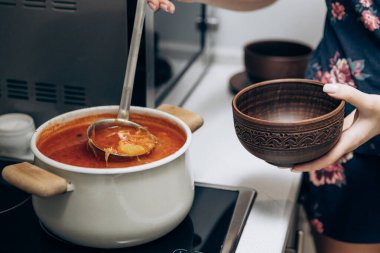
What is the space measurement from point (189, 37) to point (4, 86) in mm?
461

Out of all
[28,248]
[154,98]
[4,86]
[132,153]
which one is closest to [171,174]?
[132,153]

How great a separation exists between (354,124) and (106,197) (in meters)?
0.39

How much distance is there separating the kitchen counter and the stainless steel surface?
0.04ft

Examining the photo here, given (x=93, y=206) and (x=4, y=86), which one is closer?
(x=93, y=206)

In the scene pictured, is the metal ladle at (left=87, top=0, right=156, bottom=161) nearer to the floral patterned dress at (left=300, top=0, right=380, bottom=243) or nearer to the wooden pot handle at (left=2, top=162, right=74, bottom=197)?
the wooden pot handle at (left=2, top=162, right=74, bottom=197)

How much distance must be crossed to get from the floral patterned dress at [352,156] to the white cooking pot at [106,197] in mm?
400

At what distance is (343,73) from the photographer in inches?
41.9

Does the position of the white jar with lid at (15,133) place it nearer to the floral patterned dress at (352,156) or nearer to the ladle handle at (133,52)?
the ladle handle at (133,52)

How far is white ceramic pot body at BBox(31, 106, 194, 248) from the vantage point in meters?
0.73

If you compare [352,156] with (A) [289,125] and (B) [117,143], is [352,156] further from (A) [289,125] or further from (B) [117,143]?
(B) [117,143]

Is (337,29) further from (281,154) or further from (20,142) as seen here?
(20,142)

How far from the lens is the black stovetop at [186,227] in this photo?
0.81 meters

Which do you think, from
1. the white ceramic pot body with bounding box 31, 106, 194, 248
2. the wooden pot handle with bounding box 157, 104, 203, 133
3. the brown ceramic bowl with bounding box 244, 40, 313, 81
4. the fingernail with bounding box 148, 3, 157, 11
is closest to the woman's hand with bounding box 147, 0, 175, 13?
the fingernail with bounding box 148, 3, 157, 11

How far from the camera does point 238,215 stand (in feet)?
2.92
